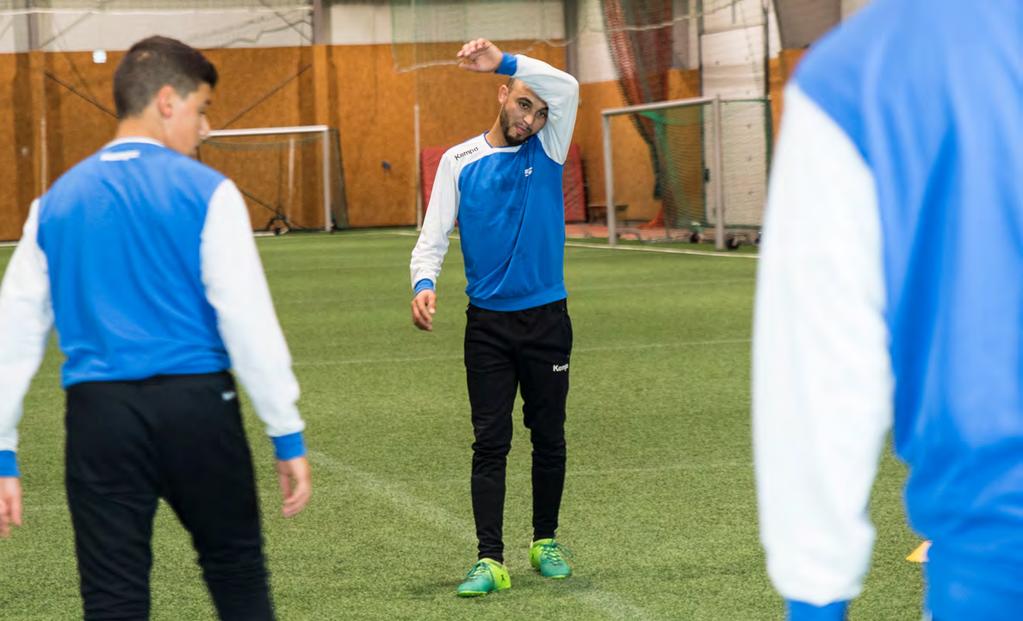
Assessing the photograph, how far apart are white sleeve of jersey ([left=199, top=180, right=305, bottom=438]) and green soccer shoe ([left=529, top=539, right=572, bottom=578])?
2.26m

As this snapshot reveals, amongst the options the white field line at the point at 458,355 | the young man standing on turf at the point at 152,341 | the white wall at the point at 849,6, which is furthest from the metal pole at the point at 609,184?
the young man standing on turf at the point at 152,341

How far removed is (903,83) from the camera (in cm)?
137

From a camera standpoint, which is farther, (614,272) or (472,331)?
(614,272)

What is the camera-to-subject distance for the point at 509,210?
5.36 m

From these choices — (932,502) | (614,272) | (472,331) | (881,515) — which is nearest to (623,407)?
(881,515)

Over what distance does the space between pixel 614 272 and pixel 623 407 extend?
30.1ft

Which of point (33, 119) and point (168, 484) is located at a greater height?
point (33, 119)

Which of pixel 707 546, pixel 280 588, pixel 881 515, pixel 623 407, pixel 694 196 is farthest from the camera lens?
pixel 694 196

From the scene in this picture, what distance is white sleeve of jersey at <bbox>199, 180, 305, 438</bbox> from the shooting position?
3217 millimetres

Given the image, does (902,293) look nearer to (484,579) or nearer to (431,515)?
(484,579)

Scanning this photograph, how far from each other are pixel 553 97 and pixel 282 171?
964 inches

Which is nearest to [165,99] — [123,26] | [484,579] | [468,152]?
[468,152]

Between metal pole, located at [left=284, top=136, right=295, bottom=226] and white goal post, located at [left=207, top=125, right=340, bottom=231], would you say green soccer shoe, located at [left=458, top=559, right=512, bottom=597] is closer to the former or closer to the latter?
white goal post, located at [left=207, top=125, right=340, bottom=231]

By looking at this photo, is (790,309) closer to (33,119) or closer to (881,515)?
(881,515)
